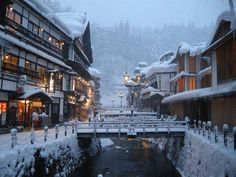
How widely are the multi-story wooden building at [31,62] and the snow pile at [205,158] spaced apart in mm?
15285

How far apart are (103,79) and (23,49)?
107m

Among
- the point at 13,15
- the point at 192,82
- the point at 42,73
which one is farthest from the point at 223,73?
the point at 13,15

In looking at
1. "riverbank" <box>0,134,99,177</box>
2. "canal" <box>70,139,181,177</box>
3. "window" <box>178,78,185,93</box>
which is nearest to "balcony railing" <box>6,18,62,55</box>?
"riverbank" <box>0,134,99,177</box>

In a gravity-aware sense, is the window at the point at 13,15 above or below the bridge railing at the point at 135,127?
above

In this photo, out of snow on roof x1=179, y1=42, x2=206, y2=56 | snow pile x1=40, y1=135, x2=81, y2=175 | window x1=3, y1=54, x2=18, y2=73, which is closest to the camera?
snow pile x1=40, y1=135, x2=81, y2=175

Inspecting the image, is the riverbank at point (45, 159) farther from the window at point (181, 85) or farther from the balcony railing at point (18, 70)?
the window at point (181, 85)

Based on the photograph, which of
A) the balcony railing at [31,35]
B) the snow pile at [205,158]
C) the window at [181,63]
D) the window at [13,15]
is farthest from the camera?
the window at [181,63]

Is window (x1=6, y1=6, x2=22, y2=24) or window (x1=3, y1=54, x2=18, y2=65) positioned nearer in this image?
window (x1=3, y1=54, x2=18, y2=65)

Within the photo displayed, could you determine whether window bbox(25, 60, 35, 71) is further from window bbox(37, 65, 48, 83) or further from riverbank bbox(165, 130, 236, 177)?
riverbank bbox(165, 130, 236, 177)

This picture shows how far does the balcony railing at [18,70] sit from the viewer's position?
2319 centimetres

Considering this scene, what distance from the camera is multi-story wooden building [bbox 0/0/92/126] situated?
23.7 metres

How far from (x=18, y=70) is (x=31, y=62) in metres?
3.39

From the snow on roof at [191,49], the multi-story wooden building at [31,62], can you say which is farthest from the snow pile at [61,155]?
the snow on roof at [191,49]

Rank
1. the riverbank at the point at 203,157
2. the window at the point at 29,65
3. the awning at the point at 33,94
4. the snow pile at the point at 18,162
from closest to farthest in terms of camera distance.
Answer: the snow pile at the point at 18,162 → the riverbank at the point at 203,157 → the awning at the point at 33,94 → the window at the point at 29,65
